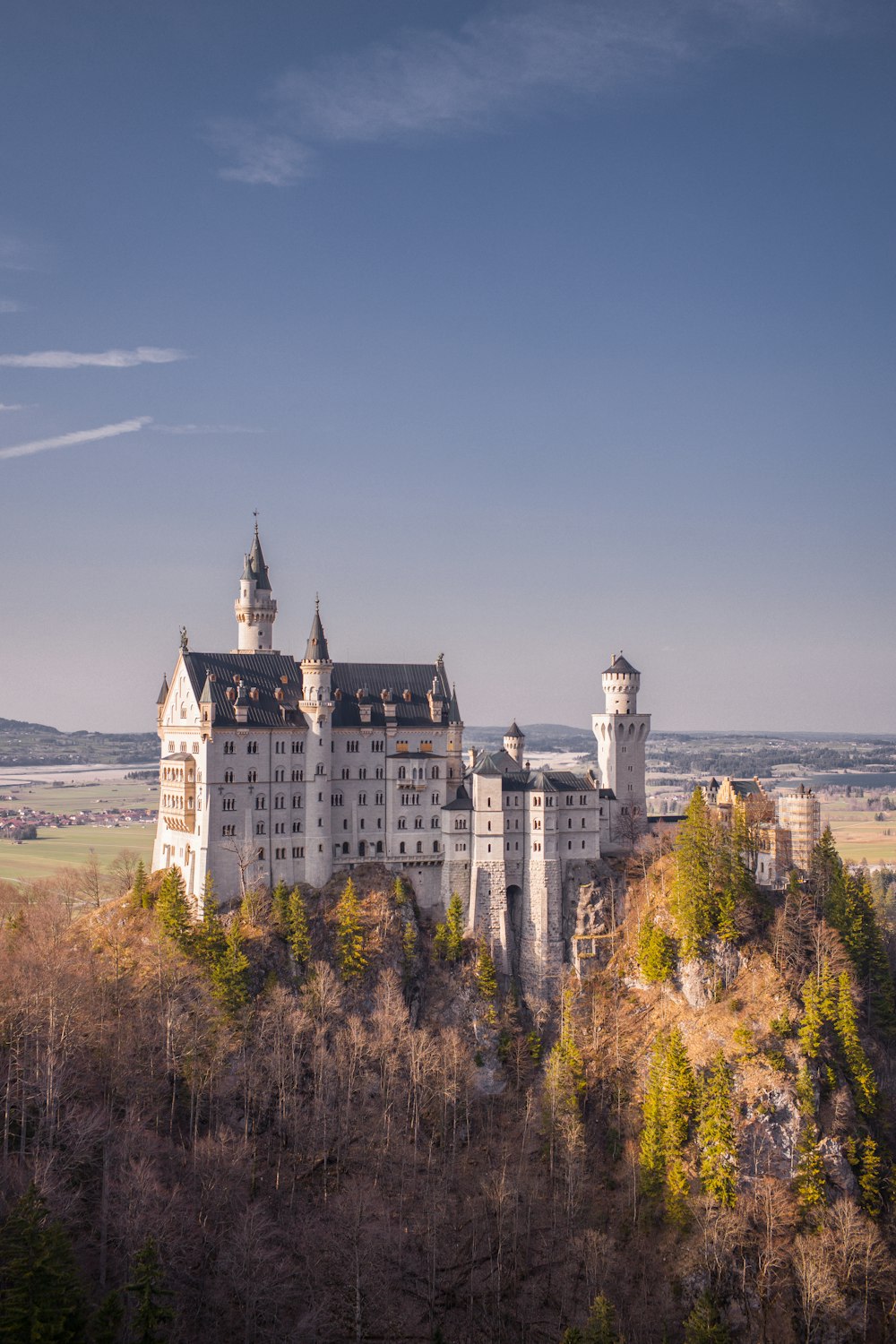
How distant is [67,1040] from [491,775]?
47475mm

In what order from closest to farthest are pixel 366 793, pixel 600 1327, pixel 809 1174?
1. pixel 600 1327
2. pixel 809 1174
3. pixel 366 793

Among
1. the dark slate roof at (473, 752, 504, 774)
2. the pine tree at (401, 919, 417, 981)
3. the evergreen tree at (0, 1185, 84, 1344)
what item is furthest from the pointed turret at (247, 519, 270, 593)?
the evergreen tree at (0, 1185, 84, 1344)

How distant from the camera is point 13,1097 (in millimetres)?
75062

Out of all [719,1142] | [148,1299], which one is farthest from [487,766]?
[148,1299]

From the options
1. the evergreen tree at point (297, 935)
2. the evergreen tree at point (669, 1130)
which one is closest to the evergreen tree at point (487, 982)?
the evergreen tree at point (297, 935)

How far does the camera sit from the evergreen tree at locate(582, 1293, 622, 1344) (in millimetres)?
67812

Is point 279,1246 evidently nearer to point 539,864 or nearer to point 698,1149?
point 698,1149

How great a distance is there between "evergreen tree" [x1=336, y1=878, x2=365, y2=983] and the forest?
0.79 ft

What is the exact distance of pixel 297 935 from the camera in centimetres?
10162

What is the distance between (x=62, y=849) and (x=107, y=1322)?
12300cm

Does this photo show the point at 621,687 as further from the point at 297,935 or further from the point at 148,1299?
the point at 148,1299

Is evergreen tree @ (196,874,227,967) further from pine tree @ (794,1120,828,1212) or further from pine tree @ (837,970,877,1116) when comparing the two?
pine tree @ (837,970,877,1116)

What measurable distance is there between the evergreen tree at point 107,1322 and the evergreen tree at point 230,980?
34958 millimetres

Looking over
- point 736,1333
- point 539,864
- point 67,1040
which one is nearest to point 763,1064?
point 736,1333
